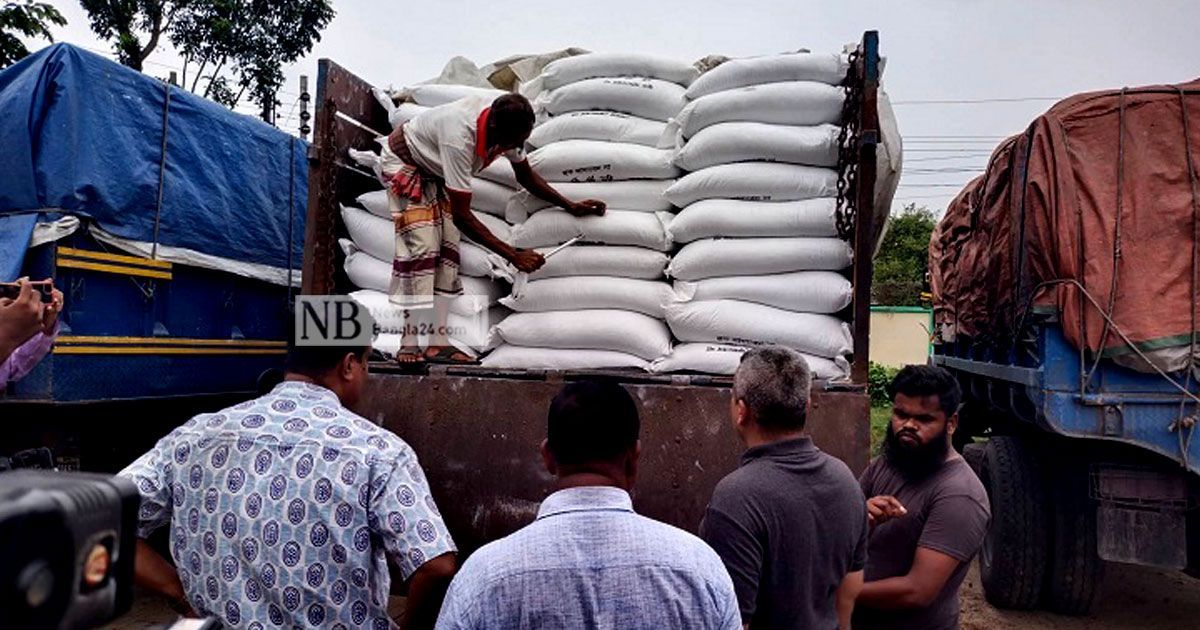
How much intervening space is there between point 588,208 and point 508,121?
0.46m

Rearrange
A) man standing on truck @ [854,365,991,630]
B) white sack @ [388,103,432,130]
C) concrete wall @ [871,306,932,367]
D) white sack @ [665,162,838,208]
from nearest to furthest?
1. man standing on truck @ [854,365,991,630]
2. white sack @ [665,162,838,208]
3. white sack @ [388,103,432,130]
4. concrete wall @ [871,306,932,367]

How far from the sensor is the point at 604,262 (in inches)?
134

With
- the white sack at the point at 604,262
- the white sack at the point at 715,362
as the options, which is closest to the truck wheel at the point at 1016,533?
the white sack at the point at 715,362

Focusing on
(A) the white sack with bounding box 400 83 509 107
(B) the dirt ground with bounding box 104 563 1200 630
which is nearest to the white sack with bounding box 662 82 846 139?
(A) the white sack with bounding box 400 83 509 107

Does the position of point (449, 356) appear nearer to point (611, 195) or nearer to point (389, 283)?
point (389, 283)

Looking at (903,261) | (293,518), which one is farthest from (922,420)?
(903,261)

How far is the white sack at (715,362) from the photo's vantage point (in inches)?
125

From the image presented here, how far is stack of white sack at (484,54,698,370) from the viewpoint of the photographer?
10.9 ft

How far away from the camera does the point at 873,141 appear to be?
9.89 ft

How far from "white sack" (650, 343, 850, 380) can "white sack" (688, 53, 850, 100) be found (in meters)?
1.13

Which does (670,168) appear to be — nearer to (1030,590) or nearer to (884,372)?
(1030,590)

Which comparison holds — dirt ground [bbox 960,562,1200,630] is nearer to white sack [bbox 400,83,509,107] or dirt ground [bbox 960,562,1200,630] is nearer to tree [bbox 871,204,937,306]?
white sack [bbox 400,83,509,107]

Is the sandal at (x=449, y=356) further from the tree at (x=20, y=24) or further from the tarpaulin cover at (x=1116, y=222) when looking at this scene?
the tree at (x=20, y=24)

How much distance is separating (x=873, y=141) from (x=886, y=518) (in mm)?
1385
